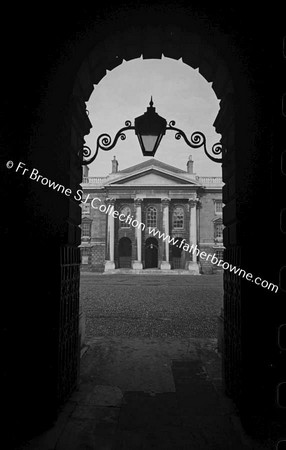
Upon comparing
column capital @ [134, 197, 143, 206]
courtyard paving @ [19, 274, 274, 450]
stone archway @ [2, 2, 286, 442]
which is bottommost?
courtyard paving @ [19, 274, 274, 450]

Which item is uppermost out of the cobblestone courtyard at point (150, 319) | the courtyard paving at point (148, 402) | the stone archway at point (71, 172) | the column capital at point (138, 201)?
the column capital at point (138, 201)

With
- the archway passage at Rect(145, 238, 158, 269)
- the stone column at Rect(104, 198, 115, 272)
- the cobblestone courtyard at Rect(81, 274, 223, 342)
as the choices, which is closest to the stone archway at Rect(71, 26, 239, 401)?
the cobblestone courtyard at Rect(81, 274, 223, 342)

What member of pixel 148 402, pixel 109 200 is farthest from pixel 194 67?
pixel 109 200

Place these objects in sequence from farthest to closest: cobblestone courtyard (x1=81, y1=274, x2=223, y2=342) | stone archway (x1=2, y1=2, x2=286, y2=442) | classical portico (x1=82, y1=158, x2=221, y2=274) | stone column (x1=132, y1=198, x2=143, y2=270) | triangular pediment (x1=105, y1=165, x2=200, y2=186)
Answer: triangular pediment (x1=105, y1=165, x2=200, y2=186) < classical portico (x1=82, y1=158, x2=221, y2=274) < stone column (x1=132, y1=198, x2=143, y2=270) < cobblestone courtyard (x1=81, y1=274, x2=223, y2=342) < stone archway (x1=2, y1=2, x2=286, y2=442)

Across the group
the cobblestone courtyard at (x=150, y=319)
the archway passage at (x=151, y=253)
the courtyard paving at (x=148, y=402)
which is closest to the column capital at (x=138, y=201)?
the archway passage at (x=151, y=253)

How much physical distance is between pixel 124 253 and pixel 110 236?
2.61 metres

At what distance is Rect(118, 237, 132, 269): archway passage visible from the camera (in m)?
32.9

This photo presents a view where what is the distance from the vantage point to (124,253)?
33.0 m

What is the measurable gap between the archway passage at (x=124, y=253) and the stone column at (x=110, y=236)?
1.30 m

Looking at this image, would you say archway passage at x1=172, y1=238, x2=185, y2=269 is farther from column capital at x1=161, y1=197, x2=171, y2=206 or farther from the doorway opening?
column capital at x1=161, y1=197, x2=171, y2=206

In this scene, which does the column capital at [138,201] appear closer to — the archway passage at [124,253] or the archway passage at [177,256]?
the archway passage at [124,253]

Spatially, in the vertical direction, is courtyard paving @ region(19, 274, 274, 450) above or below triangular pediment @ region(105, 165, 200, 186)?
below

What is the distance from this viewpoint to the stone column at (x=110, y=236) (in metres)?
31.4

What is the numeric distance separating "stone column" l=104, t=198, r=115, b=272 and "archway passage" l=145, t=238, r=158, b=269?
4.00 m
